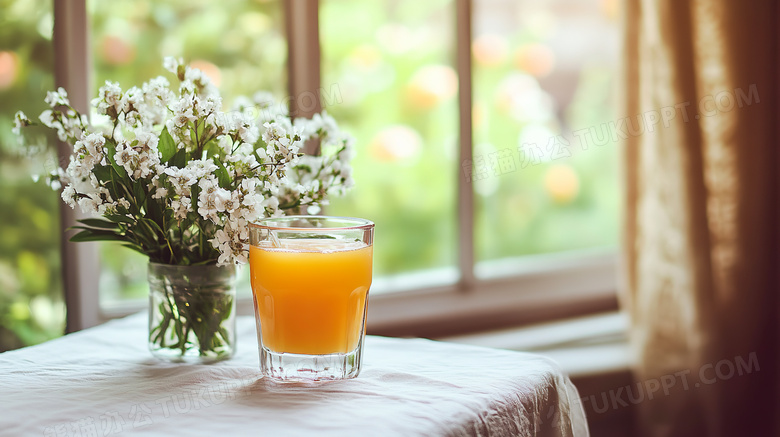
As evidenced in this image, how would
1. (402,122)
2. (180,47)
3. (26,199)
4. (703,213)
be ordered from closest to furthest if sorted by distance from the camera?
(26,199) → (180,47) → (703,213) → (402,122)

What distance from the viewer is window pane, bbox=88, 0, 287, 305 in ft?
4.96

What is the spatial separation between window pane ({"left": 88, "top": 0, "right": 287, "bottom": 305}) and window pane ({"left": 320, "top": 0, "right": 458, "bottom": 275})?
0.22 m

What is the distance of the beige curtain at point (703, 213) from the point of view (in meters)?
1.77

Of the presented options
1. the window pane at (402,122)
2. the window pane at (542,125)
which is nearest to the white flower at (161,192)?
the window pane at (402,122)

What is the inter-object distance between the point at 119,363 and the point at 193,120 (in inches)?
12.3

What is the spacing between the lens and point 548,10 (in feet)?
7.11

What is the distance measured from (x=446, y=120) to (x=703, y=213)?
67 cm

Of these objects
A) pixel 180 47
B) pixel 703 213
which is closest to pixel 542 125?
pixel 703 213

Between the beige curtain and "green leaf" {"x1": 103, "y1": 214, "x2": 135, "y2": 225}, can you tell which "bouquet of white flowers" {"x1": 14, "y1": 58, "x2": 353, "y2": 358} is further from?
the beige curtain

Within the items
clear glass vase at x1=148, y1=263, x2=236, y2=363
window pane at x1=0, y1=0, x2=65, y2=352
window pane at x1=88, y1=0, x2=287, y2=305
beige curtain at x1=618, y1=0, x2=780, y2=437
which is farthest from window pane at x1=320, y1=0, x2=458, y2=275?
clear glass vase at x1=148, y1=263, x2=236, y2=363

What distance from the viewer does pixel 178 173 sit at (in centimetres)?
80

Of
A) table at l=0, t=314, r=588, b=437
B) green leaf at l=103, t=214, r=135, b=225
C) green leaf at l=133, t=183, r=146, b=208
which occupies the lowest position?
table at l=0, t=314, r=588, b=437

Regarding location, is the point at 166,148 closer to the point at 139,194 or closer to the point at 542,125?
the point at 139,194

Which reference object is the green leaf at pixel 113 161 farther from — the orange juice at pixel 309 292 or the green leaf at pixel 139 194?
the orange juice at pixel 309 292
